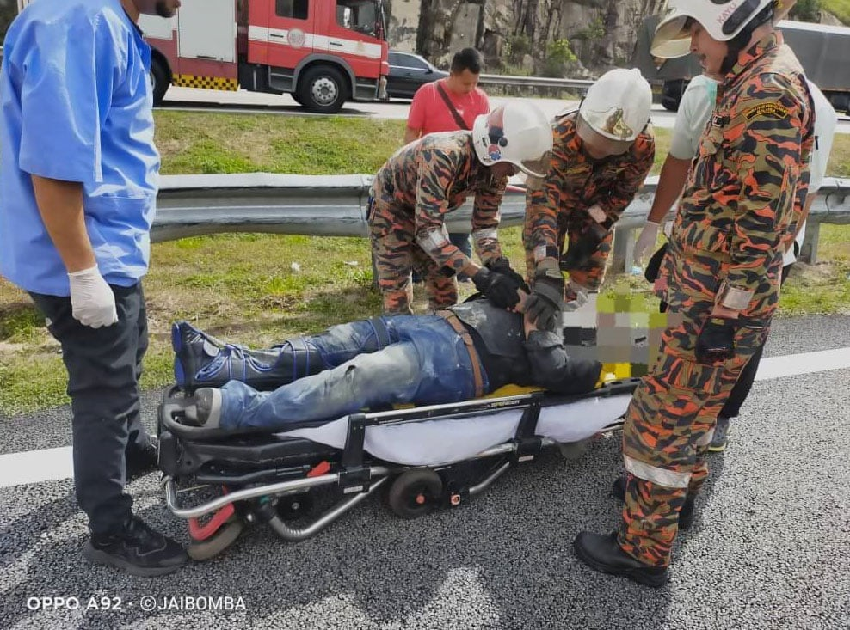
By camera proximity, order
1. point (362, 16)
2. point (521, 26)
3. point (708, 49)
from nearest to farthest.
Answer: point (708, 49), point (362, 16), point (521, 26)

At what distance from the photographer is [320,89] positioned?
1235 centimetres

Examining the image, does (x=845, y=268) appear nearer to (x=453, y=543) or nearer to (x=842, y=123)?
(x=453, y=543)

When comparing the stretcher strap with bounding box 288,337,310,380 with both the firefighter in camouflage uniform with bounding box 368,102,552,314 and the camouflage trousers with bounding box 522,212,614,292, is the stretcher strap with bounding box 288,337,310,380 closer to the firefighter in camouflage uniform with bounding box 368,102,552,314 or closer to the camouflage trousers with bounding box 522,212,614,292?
the firefighter in camouflage uniform with bounding box 368,102,552,314

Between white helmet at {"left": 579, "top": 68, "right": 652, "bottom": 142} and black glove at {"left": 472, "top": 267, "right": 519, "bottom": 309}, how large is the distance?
920 mm

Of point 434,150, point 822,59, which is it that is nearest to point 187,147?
point 434,150

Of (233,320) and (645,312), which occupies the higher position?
(645,312)

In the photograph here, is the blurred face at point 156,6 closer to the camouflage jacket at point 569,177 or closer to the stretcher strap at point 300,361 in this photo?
the stretcher strap at point 300,361

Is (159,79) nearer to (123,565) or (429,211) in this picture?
(429,211)

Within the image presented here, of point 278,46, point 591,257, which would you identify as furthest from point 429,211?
point 278,46

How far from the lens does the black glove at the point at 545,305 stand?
10.2 ft

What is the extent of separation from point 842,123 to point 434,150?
20.1 metres

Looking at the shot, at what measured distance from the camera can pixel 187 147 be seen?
8.17 metres

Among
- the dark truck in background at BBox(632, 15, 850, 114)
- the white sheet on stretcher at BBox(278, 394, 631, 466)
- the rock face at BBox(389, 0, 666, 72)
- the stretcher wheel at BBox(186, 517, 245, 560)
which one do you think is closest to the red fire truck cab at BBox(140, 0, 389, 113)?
the white sheet on stretcher at BBox(278, 394, 631, 466)

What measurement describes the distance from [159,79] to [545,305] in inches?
412
